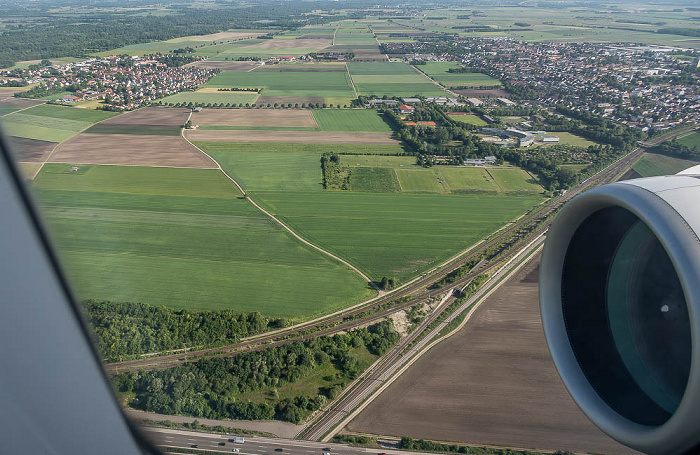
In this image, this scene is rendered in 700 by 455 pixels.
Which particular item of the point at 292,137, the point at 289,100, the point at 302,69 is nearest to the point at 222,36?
the point at 302,69

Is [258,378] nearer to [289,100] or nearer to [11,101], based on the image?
[11,101]

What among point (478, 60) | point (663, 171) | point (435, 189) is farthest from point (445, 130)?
point (478, 60)

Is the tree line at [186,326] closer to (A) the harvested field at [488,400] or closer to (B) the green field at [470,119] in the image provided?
(A) the harvested field at [488,400]

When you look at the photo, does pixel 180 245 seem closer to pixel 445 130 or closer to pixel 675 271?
pixel 675 271

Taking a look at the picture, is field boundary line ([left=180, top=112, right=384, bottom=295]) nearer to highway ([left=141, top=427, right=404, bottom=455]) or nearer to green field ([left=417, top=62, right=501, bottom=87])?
highway ([left=141, top=427, right=404, bottom=455])

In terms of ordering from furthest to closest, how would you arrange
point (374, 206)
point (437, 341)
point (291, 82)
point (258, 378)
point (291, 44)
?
point (291, 44)
point (291, 82)
point (374, 206)
point (437, 341)
point (258, 378)

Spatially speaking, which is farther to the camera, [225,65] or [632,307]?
[225,65]

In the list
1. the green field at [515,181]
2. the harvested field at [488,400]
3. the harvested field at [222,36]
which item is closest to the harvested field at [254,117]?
the green field at [515,181]
